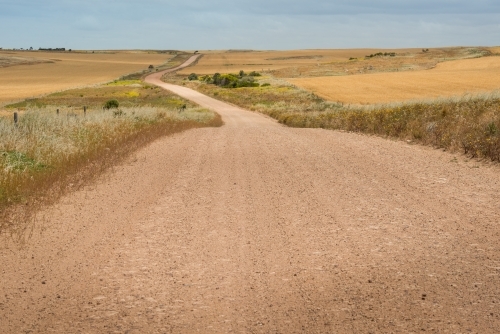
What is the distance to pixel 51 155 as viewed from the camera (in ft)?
42.4

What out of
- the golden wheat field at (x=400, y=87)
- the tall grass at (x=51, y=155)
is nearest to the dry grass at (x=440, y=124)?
the tall grass at (x=51, y=155)

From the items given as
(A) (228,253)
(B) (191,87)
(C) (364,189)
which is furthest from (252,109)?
(A) (228,253)

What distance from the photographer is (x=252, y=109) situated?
51469 mm

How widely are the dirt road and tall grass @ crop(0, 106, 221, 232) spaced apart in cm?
45

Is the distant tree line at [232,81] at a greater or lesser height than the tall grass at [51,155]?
lesser

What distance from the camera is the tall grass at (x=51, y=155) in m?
9.28

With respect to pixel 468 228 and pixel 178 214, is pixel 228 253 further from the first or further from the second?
pixel 468 228

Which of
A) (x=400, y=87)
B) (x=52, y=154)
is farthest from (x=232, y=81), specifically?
(x=52, y=154)

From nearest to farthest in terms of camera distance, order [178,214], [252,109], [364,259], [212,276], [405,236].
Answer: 1. [212,276]
2. [364,259]
3. [405,236]
4. [178,214]
5. [252,109]

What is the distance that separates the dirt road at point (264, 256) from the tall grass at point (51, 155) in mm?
451

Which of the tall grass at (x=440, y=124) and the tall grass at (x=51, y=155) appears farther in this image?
the tall grass at (x=440, y=124)

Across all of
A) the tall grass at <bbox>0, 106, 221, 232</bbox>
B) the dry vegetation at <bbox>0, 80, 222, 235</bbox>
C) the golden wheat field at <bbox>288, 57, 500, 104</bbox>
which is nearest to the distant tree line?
the golden wheat field at <bbox>288, 57, 500, 104</bbox>

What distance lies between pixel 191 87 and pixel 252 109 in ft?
114

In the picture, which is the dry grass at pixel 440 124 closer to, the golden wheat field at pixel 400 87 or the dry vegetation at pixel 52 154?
the dry vegetation at pixel 52 154
